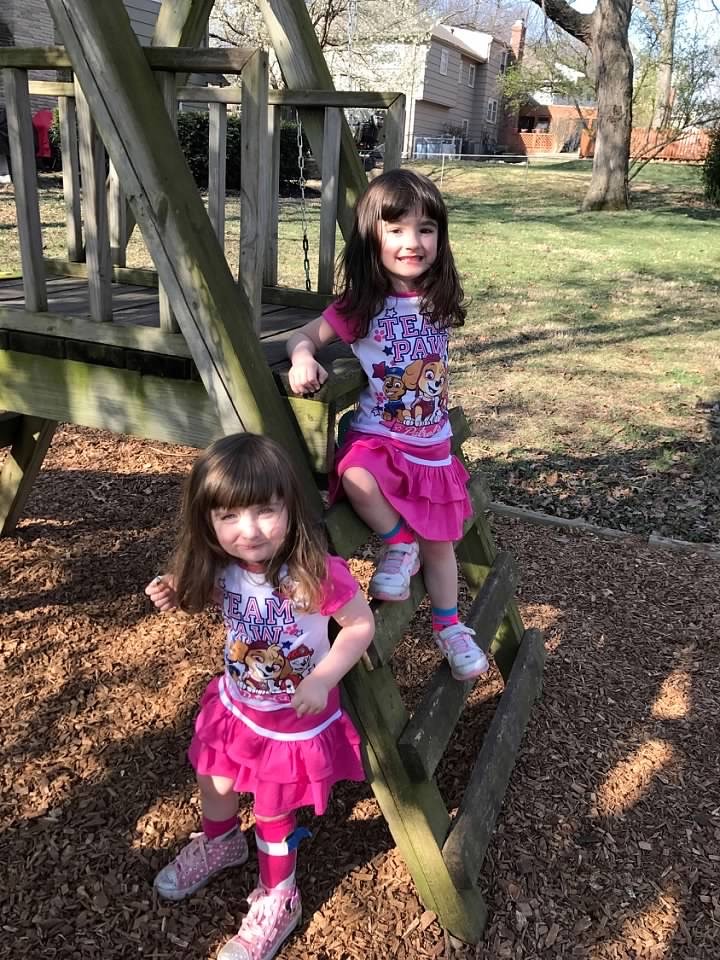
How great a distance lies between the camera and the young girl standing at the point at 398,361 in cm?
211

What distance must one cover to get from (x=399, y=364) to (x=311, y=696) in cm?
89

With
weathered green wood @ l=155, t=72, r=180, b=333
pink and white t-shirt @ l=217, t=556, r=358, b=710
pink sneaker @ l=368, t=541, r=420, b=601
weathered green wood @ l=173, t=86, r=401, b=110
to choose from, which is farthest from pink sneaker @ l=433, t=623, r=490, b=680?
weathered green wood @ l=173, t=86, r=401, b=110

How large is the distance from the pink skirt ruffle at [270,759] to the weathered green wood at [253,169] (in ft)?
3.18

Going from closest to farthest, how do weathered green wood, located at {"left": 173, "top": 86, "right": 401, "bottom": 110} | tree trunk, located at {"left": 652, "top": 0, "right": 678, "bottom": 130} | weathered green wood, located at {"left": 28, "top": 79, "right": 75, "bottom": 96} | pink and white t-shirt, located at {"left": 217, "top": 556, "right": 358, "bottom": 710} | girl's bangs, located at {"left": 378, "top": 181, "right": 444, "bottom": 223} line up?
1. pink and white t-shirt, located at {"left": 217, "top": 556, "right": 358, "bottom": 710}
2. girl's bangs, located at {"left": 378, "top": 181, "right": 444, "bottom": 223}
3. weathered green wood, located at {"left": 173, "top": 86, "right": 401, "bottom": 110}
4. weathered green wood, located at {"left": 28, "top": 79, "right": 75, "bottom": 96}
5. tree trunk, located at {"left": 652, "top": 0, "right": 678, "bottom": 130}

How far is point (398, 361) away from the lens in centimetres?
219

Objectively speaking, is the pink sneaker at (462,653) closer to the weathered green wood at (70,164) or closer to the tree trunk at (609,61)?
the weathered green wood at (70,164)

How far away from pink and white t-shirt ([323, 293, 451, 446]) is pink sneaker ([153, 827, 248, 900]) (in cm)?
117

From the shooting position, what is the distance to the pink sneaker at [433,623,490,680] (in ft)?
7.73

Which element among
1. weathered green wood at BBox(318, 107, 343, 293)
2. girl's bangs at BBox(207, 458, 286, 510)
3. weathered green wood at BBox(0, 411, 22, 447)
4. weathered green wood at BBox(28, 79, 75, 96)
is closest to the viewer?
girl's bangs at BBox(207, 458, 286, 510)

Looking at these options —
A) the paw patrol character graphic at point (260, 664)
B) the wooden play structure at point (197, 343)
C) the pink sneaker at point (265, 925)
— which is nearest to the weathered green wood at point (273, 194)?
the wooden play structure at point (197, 343)

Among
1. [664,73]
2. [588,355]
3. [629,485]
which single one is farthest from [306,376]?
[664,73]

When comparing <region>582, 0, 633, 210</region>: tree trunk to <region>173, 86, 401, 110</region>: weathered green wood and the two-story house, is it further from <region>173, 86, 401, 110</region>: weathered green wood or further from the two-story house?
<region>173, 86, 401, 110</region>: weathered green wood

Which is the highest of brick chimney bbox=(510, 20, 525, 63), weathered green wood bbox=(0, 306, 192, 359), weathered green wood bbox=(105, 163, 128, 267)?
brick chimney bbox=(510, 20, 525, 63)

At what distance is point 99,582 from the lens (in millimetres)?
3568
